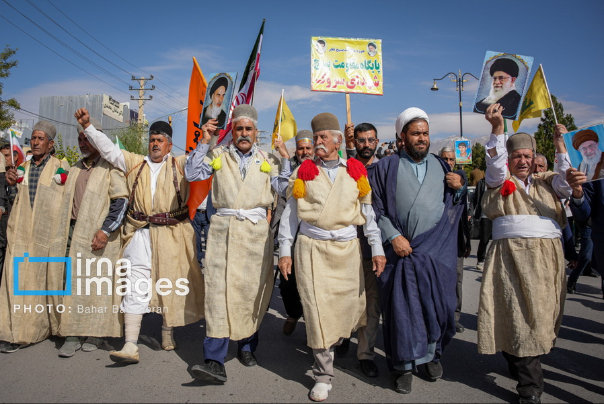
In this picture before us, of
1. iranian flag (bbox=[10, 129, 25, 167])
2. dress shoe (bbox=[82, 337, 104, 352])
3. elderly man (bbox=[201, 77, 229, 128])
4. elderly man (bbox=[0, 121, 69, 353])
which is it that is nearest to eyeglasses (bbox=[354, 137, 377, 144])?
elderly man (bbox=[201, 77, 229, 128])

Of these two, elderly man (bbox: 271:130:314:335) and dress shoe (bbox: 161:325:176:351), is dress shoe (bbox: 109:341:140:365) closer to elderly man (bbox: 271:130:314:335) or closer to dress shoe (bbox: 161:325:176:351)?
dress shoe (bbox: 161:325:176:351)

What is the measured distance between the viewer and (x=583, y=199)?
361cm

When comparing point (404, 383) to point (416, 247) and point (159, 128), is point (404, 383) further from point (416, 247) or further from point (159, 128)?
point (159, 128)

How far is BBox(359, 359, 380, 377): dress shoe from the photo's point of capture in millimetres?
3842

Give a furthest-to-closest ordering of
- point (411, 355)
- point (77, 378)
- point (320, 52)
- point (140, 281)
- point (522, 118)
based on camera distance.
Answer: point (320, 52) < point (522, 118) < point (140, 281) < point (77, 378) < point (411, 355)

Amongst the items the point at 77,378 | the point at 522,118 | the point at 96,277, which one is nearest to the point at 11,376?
the point at 77,378

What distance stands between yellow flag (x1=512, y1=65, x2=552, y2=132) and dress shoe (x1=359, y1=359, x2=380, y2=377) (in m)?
2.92

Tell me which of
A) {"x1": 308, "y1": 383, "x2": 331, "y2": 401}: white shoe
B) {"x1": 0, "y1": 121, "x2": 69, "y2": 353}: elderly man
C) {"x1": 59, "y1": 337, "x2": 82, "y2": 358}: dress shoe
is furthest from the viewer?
{"x1": 0, "y1": 121, "x2": 69, "y2": 353}: elderly man

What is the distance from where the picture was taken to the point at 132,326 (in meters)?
4.12

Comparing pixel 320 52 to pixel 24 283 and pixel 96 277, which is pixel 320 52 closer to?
pixel 96 277

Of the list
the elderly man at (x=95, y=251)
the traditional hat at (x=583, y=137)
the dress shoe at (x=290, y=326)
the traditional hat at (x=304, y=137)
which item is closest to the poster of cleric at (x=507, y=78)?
the traditional hat at (x=583, y=137)

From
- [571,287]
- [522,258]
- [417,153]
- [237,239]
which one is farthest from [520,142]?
[571,287]

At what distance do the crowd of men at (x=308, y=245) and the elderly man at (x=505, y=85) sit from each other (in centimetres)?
92

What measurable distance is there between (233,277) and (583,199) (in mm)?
2960
